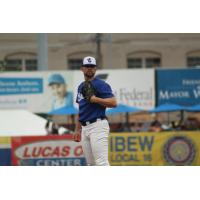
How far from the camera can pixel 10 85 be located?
21.4 metres

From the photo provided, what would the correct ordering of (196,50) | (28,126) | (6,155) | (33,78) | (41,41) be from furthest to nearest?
(196,50) < (41,41) < (33,78) < (28,126) < (6,155)

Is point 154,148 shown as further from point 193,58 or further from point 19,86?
point 193,58

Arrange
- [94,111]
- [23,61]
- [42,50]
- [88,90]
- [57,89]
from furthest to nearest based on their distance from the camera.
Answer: [23,61]
[42,50]
[57,89]
[94,111]
[88,90]

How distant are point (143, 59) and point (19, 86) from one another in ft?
38.3

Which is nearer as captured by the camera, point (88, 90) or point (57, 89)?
point (88, 90)

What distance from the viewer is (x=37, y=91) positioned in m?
21.6

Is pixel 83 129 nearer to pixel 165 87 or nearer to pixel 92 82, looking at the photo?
pixel 92 82

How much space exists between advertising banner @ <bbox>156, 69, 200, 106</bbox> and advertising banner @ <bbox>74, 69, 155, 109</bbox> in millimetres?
298

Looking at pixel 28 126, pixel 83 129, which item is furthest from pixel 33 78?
pixel 83 129

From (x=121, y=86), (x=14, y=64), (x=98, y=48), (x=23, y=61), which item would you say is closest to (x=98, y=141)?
(x=121, y=86)

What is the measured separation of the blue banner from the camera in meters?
21.4

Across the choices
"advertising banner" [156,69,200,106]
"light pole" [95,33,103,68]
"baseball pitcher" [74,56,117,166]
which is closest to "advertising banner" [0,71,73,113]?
"advertising banner" [156,69,200,106]

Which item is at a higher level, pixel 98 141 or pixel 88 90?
pixel 88 90

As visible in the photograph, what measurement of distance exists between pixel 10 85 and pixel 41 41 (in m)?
2.57
